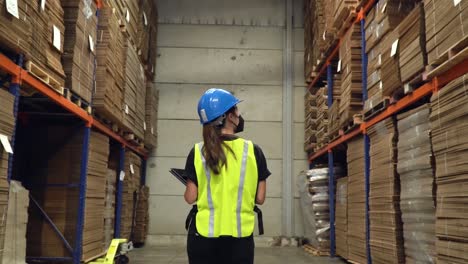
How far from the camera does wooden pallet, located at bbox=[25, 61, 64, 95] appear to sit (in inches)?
188

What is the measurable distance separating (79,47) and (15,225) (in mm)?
2379

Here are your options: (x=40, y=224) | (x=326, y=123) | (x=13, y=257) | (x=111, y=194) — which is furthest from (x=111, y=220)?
(x=326, y=123)

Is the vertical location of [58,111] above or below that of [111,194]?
above

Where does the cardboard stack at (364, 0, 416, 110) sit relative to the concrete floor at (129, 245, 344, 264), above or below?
above

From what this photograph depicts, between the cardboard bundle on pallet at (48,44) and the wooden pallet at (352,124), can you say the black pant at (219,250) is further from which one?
the wooden pallet at (352,124)

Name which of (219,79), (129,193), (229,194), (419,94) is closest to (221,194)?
(229,194)

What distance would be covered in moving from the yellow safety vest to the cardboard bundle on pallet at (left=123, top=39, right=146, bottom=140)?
5745 millimetres

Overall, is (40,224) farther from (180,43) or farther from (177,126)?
(180,43)

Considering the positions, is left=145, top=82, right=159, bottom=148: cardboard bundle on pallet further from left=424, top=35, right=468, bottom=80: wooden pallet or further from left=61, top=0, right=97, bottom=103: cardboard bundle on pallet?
left=424, top=35, right=468, bottom=80: wooden pallet

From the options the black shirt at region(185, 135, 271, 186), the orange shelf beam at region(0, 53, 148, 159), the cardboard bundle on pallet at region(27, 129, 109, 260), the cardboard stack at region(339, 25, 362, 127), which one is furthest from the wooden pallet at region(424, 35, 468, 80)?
the cardboard bundle on pallet at region(27, 129, 109, 260)

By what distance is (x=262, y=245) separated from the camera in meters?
11.1

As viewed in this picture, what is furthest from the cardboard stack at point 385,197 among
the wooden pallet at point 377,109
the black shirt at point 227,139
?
the black shirt at point 227,139

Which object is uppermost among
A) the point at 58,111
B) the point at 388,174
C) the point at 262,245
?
the point at 58,111

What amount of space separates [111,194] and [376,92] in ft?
15.4
